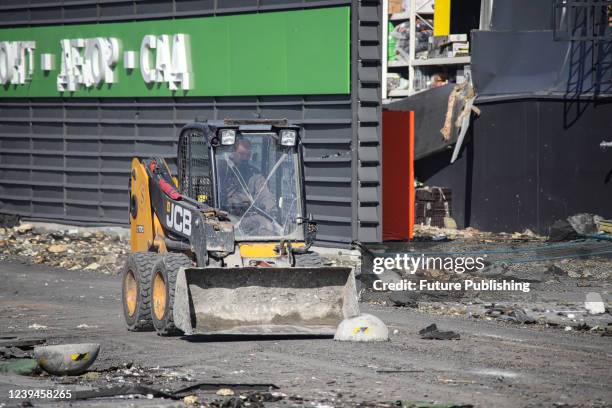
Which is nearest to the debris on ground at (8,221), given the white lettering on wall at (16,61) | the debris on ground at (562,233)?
the white lettering on wall at (16,61)

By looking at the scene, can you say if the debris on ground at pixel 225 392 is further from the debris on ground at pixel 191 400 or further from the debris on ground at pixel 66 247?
the debris on ground at pixel 66 247

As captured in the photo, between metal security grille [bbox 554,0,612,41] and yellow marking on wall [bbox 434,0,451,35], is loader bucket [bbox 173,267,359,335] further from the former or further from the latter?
yellow marking on wall [bbox 434,0,451,35]

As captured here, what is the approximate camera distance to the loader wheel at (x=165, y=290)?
44.0ft

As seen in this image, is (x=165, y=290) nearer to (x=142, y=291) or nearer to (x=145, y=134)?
(x=142, y=291)

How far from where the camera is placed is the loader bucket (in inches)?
517

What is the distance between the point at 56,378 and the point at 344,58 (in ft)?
37.1

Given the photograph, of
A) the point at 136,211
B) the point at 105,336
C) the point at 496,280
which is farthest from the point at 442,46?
the point at 105,336

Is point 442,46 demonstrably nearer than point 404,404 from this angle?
No

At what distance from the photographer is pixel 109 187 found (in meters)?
25.7

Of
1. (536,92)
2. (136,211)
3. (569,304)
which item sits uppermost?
(536,92)

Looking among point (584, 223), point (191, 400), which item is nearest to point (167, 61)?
point (584, 223)

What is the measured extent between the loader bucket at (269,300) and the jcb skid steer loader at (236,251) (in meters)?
0.01

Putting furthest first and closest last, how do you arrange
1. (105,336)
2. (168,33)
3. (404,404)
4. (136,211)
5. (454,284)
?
(168,33)
(454,284)
(136,211)
(105,336)
(404,404)

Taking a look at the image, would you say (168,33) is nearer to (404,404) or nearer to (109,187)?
(109,187)
